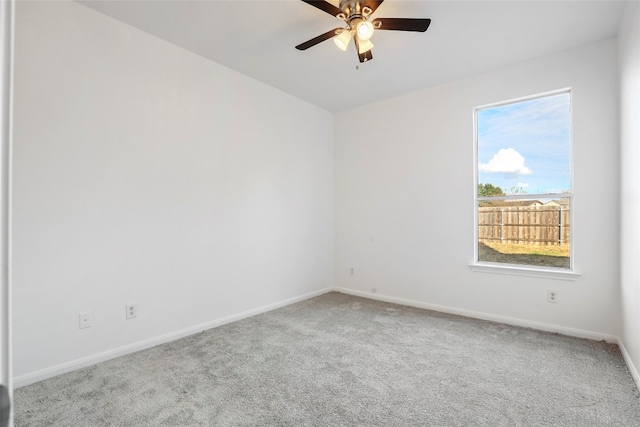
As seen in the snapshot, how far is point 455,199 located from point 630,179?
4.66ft

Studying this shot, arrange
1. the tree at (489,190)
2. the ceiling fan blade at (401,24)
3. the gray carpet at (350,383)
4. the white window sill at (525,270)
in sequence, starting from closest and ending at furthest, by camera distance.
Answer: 1. the gray carpet at (350,383)
2. the ceiling fan blade at (401,24)
3. the white window sill at (525,270)
4. the tree at (489,190)

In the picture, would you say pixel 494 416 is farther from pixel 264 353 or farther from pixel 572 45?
pixel 572 45

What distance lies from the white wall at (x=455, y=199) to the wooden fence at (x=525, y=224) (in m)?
0.14

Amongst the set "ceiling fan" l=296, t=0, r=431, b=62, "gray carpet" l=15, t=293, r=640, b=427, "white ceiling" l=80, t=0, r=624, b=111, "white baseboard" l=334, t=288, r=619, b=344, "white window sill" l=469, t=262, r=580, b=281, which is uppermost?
"white ceiling" l=80, t=0, r=624, b=111

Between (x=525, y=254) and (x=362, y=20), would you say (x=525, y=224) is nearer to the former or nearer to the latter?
(x=525, y=254)

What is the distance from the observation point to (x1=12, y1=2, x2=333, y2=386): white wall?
204 cm

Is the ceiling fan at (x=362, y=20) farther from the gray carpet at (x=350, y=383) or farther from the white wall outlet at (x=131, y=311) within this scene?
the white wall outlet at (x=131, y=311)

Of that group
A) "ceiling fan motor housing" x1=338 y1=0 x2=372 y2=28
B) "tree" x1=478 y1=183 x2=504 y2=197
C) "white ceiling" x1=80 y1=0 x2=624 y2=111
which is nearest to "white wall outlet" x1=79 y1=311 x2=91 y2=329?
"white ceiling" x1=80 y1=0 x2=624 y2=111

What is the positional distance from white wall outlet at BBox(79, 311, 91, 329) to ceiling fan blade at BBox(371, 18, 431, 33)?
111 inches

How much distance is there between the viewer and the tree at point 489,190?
3279 millimetres

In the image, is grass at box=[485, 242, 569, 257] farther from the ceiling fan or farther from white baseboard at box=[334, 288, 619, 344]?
the ceiling fan

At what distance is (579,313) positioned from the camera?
2748 millimetres

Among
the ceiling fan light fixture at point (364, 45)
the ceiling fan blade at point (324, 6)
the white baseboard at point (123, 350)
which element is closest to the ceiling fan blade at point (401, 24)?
the ceiling fan light fixture at point (364, 45)

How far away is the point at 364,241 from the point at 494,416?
8.62 feet
